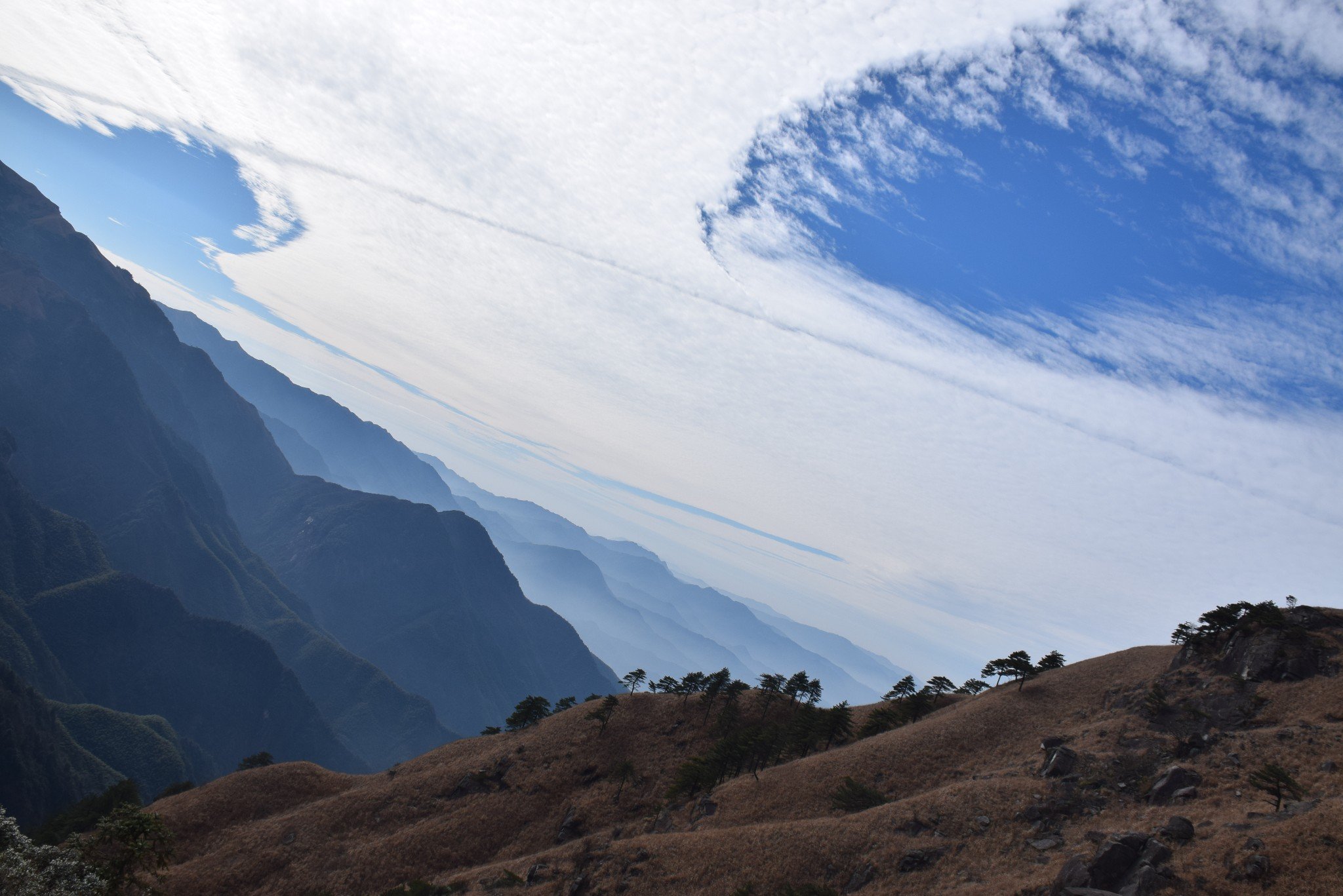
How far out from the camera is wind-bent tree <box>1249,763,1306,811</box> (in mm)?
36344

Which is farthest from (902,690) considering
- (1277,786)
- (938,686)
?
(1277,786)

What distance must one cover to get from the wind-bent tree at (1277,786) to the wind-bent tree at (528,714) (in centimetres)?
9371

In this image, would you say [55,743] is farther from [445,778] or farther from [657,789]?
[657,789]

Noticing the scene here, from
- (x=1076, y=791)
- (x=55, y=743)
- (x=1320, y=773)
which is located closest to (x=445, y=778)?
(x=1076, y=791)

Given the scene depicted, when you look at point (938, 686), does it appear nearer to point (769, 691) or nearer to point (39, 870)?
point (769, 691)

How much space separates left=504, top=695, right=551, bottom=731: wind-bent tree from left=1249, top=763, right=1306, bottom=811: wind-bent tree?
93.7m

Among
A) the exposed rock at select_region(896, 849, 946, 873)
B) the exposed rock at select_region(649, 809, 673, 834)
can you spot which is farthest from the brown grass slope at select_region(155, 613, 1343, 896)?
the exposed rock at select_region(649, 809, 673, 834)

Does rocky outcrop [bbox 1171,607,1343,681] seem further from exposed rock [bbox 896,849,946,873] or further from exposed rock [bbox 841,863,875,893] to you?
exposed rock [bbox 841,863,875,893]

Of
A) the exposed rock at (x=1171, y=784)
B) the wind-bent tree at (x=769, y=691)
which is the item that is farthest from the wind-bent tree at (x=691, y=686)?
the exposed rock at (x=1171, y=784)

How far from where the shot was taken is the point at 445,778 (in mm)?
81625

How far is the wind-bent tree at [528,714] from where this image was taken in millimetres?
107562

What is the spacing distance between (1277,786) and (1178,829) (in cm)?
721

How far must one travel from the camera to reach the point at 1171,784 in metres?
44.1

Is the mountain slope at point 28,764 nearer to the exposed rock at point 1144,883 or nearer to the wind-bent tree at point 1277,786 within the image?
the exposed rock at point 1144,883
